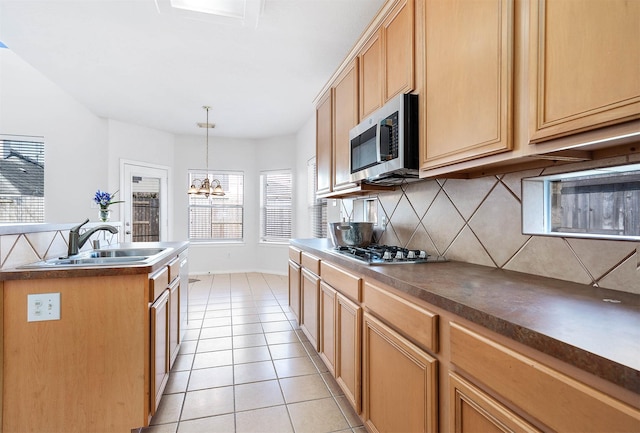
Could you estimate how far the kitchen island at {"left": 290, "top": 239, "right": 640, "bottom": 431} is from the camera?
25.0 inches

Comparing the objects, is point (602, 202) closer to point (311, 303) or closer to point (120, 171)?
point (311, 303)

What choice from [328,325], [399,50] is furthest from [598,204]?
[328,325]

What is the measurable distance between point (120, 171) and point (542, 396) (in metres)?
6.01

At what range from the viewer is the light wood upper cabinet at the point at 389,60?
1714 mm

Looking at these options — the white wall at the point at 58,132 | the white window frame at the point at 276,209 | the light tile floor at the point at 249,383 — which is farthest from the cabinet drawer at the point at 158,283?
the white window frame at the point at 276,209

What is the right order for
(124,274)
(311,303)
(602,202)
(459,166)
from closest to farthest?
(602,202)
(459,166)
(124,274)
(311,303)

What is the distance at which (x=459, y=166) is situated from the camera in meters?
1.42

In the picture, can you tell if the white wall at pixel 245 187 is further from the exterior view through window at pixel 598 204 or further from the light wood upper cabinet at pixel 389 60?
the exterior view through window at pixel 598 204

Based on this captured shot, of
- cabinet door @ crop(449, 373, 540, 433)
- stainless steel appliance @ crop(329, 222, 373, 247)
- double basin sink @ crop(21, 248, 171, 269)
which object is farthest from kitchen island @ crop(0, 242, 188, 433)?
cabinet door @ crop(449, 373, 540, 433)

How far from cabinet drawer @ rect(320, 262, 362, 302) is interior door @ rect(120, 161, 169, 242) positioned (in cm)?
447

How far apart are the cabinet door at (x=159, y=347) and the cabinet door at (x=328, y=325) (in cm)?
106

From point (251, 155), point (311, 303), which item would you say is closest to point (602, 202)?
point (311, 303)

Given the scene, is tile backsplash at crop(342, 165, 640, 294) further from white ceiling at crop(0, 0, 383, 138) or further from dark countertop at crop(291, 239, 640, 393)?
white ceiling at crop(0, 0, 383, 138)

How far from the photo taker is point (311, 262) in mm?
2666
